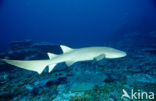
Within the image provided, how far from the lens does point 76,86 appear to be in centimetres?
493

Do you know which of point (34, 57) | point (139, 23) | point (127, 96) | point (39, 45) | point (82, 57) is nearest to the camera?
point (82, 57)

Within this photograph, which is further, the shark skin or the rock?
the rock

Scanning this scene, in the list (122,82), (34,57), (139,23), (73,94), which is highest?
(139,23)

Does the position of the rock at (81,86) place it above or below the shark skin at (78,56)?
below

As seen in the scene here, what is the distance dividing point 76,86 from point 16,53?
10.8 metres

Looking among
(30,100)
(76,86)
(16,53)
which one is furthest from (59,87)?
(16,53)

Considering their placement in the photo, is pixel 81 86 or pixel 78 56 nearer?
pixel 78 56

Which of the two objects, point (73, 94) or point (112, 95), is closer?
point (112, 95)

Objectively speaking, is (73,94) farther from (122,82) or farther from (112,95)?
(122,82)

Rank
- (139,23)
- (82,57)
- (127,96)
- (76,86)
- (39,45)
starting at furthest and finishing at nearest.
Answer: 1. (139,23)
2. (39,45)
3. (76,86)
4. (127,96)
5. (82,57)

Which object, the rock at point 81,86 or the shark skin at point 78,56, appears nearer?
the shark skin at point 78,56

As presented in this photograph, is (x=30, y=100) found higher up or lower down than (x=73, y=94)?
lower down

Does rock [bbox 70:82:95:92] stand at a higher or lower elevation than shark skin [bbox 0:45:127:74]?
lower

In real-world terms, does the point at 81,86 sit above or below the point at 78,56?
below
